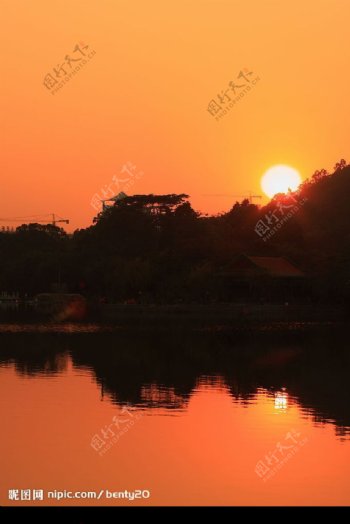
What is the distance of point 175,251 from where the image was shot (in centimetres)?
6044

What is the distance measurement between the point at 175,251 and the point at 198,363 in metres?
35.7

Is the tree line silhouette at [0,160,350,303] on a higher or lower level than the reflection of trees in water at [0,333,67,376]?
higher

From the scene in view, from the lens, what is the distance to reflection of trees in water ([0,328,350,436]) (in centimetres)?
1797

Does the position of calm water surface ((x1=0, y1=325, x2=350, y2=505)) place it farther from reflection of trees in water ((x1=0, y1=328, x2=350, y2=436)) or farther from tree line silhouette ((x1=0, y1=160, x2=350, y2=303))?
tree line silhouette ((x1=0, y1=160, x2=350, y2=303))

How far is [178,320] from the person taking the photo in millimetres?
46125

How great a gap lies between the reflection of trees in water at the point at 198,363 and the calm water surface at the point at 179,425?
0.16ft

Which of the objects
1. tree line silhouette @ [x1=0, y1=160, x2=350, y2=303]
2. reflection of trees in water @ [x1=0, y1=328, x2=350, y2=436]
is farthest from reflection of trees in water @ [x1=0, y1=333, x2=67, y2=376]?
tree line silhouette @ [x1=0, y1=160, x2=350, y2=303]

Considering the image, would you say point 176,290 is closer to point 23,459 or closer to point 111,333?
point 111,333

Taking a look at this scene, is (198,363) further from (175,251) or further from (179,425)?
(175,251)

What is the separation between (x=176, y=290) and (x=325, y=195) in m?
34.5

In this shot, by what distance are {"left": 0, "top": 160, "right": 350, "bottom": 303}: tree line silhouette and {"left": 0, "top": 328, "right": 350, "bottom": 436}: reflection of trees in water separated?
61.9 feet

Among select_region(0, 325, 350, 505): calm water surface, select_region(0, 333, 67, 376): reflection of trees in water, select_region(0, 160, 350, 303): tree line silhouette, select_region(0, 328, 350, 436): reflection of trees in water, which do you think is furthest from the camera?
select_region(0, 160, 350, 303): tree line silhouette
